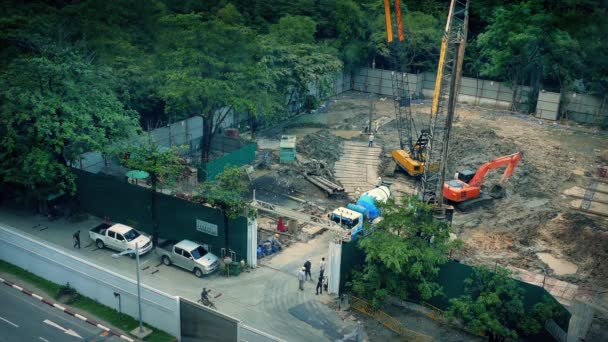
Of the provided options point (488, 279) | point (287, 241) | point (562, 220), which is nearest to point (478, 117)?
point (562, 220)

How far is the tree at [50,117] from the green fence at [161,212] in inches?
67.8

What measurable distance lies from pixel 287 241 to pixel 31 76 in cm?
1715

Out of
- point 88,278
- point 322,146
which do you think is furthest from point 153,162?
point 322,146

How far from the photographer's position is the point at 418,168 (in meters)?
44.6

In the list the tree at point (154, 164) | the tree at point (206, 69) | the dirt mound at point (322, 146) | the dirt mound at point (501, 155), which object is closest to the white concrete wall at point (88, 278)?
the tree at point (154, 164)

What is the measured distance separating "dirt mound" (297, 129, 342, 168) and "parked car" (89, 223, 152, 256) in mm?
17160

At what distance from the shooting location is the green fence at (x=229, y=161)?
141ft

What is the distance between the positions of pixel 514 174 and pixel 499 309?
21.4m

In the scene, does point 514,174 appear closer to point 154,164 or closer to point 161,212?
point 161,212

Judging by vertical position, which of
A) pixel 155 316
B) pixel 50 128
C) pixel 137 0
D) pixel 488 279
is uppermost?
pixel 137 0

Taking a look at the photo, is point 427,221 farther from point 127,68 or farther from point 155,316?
point 127,68

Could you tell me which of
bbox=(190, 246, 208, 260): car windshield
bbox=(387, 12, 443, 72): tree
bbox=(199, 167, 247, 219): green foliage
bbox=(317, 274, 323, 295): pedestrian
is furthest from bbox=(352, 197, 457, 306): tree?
bbox=(387, 12, 443, 72): tree

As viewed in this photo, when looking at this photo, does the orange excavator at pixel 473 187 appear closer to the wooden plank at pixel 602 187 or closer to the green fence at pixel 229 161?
the wooden plank at pixel 602 187

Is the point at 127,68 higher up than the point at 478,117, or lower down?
higher up
